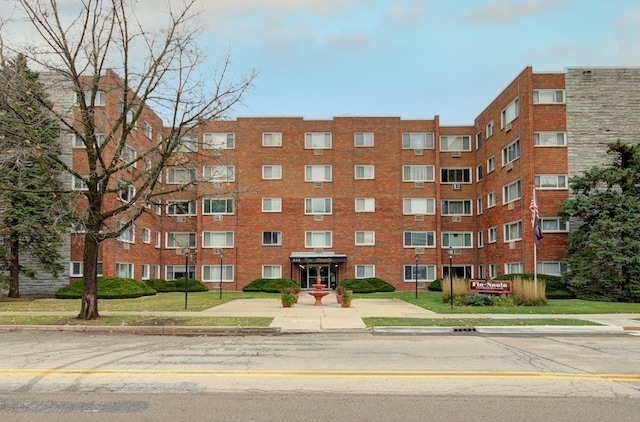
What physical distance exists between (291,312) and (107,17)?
468 inches

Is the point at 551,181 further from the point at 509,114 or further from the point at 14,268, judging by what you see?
the point at 14,268

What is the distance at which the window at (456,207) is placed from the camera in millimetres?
45688

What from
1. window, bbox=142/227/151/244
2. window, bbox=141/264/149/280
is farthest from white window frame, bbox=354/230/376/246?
window, bbox=141/264/149/280

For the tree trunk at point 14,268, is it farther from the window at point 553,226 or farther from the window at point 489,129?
the window at point 489,129

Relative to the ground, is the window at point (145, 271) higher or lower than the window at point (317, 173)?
lower

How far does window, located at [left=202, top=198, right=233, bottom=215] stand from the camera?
Result: 44594 millimetres

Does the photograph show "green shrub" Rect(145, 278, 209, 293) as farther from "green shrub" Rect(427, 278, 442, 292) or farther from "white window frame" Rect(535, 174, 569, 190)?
"white window frame" Rect(535, 174, 569, 190)

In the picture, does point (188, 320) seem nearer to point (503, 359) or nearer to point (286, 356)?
point (286, 356)

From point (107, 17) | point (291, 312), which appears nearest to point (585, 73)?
point (291, 312)

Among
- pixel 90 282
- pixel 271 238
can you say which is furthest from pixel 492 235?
pixel 90 282

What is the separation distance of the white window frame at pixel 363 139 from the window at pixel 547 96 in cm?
1454

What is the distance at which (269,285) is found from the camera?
40.9 m

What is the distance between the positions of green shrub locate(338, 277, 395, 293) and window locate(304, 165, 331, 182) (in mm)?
8281

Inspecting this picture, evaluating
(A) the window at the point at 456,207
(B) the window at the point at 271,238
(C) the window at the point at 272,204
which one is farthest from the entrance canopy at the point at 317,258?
(A) the window at the point at 456,207
